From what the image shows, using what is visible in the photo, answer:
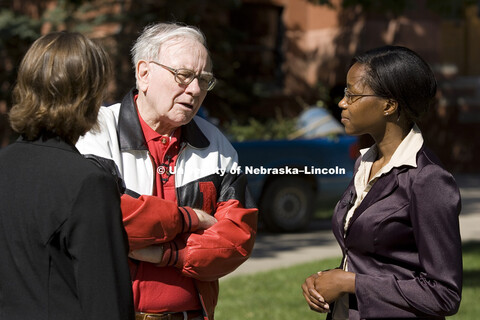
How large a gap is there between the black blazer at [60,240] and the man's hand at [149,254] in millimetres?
649

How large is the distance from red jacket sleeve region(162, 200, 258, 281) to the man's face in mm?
389

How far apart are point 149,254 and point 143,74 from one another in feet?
2.31

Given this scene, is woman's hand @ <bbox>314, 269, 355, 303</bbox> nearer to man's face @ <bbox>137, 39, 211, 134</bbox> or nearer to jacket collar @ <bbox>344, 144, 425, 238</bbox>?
jacket collar @ <bbox>344, 144, 425, 238</bbox>

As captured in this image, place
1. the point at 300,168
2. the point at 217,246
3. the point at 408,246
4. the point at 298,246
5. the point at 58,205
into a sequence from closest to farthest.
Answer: the point at 58,205, the point at 408,246, the point at 217,246, the point at 298,246, the point at 300,168

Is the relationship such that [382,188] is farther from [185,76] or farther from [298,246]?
[298,246]

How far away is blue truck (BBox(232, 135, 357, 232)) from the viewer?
10.2 meters

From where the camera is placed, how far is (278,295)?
7.30 metres

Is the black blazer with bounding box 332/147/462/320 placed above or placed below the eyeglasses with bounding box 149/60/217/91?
below

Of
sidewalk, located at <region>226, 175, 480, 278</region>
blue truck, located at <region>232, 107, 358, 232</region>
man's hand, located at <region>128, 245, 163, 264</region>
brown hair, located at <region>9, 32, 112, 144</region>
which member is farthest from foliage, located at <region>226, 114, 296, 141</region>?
brown hair, located at <region>9, 32, 112, 144</region>

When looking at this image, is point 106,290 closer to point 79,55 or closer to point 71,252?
point 71,252

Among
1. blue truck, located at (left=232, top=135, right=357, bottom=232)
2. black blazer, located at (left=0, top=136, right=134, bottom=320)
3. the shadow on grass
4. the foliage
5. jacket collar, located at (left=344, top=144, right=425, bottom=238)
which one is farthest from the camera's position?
the foliage

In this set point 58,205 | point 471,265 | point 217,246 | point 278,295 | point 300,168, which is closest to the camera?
point 58,205

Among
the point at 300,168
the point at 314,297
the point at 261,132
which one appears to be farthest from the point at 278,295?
the point at 314,297

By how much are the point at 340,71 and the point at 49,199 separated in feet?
62.8
